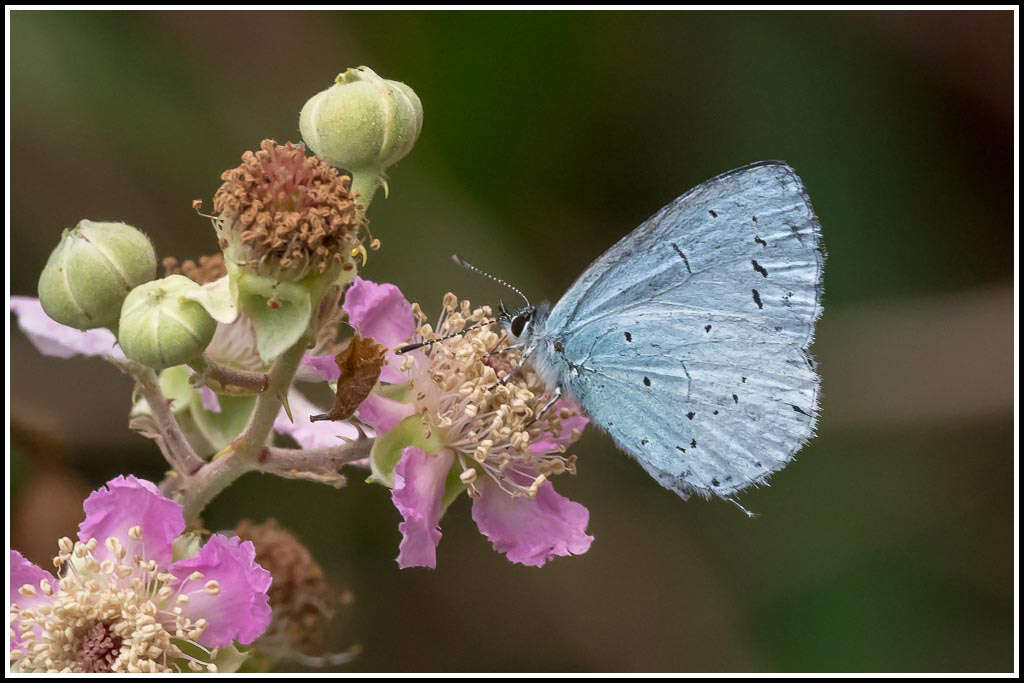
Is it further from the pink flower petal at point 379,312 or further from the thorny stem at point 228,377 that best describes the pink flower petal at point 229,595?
the pink flower petal at point 379,312

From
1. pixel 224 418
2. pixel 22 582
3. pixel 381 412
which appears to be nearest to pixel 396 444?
pixel 381 412

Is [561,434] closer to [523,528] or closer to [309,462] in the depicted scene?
[523,528]

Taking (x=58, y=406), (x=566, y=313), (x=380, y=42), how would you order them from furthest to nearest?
(x=380, y=42) → (x=58, y=406) → (x=566, y=313)

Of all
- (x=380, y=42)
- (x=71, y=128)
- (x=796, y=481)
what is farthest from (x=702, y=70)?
(x=71, y=128)

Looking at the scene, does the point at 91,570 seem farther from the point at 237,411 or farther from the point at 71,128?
the point at 71,128

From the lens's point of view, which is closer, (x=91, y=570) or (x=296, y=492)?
(x=91, y=570)

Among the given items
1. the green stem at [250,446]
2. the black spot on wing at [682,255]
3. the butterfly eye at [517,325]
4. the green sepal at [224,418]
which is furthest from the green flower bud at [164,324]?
the black spot on wing at [682,255]
